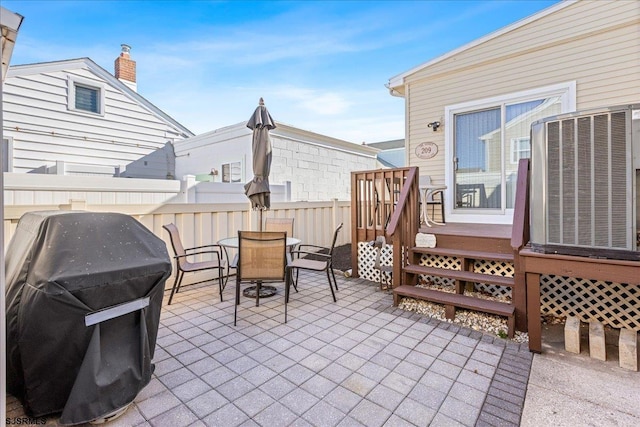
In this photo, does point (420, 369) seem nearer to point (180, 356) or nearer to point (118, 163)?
point (180, 356)

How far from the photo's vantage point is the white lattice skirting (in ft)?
9.92

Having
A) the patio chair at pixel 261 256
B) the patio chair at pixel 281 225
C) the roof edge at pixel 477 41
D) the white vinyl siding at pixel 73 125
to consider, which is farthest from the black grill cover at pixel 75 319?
the white vinyl siding at pixel 73 125

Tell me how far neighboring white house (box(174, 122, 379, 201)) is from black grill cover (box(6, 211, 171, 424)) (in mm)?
5428

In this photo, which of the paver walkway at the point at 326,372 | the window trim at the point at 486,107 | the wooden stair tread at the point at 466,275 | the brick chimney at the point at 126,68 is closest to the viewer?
the paver walkway at the point at 326,372

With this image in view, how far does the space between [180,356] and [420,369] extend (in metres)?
1.96

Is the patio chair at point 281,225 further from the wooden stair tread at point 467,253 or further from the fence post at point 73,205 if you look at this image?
the fence post at point 73,205

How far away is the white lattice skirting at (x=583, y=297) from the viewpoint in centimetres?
302

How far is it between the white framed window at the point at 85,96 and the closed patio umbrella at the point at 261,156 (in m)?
5.32

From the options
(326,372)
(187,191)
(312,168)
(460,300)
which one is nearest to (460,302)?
(460,300)

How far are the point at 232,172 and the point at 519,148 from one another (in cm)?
624

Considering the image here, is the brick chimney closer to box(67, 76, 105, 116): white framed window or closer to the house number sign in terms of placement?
box(67, 76, 105, 116): white framed window

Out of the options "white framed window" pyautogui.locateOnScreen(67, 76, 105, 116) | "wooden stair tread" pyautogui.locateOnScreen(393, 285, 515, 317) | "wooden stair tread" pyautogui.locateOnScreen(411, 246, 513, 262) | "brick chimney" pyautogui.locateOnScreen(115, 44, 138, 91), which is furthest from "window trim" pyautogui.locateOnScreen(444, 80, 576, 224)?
"brick chimney" pyautogui.locateOnScreen(115, 44, 138, 91)

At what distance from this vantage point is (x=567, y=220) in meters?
2.56

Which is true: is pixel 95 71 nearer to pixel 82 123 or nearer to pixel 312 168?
pixel 82 123
